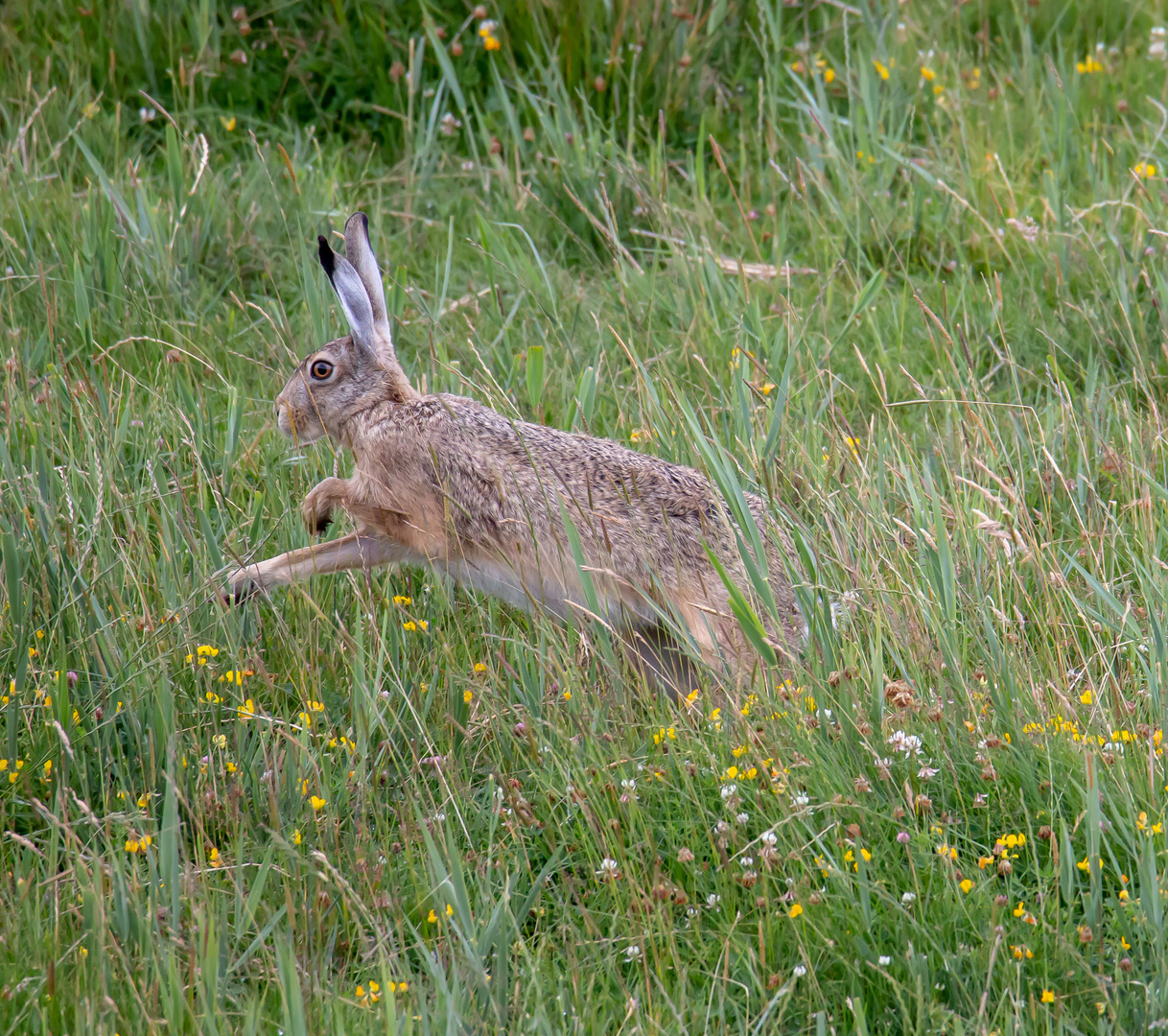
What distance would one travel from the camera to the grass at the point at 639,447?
2574 millimetres

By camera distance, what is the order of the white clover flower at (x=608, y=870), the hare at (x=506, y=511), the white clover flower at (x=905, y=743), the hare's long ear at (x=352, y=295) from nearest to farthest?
the white clover flower at (x=608, y=870), the white clover flower at (x=905, y=743), the hare at (x=506, y=511), the hare's long ear at (x=352, y=295)

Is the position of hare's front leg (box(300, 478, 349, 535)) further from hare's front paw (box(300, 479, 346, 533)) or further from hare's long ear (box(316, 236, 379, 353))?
hare's long ear (box(316, 236, 379, 353))

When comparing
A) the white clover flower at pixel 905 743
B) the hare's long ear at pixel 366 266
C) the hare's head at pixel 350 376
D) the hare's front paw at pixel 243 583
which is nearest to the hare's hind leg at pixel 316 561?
the hare's front paw at pixel 243 583

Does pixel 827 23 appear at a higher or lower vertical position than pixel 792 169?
higher

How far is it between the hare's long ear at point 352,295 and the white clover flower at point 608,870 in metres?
2.31

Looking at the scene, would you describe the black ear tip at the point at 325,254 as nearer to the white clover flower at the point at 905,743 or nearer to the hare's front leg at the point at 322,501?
the hare's front leg at the point at 322,501

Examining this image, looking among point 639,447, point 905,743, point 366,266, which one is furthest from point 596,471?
point 905,743

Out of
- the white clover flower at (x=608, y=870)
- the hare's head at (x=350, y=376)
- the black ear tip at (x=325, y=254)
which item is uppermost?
the black ear tip at (x=325, y=254)

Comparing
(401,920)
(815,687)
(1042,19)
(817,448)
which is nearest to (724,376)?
(817,448)

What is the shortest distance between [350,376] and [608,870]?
2475mm

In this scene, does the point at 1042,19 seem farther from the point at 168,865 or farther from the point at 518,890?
the point at 168,865

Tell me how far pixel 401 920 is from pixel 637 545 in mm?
1530

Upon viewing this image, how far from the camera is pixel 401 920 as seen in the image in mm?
2711

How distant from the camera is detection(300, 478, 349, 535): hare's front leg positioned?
170 inches
